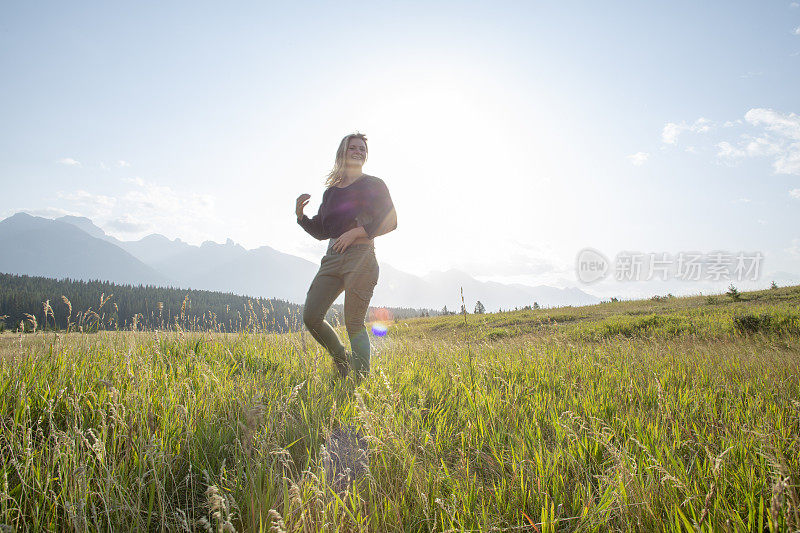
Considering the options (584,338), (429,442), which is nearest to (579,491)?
(429,442)

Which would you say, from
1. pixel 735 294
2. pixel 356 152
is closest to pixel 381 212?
pixel 356 152

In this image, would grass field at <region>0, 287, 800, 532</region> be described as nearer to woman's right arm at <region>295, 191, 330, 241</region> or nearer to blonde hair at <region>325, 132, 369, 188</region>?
woman's right arm at <region>295, 191, 330, 241</region>

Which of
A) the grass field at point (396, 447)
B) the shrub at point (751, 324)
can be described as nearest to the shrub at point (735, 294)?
the shrub at point (751, 324)

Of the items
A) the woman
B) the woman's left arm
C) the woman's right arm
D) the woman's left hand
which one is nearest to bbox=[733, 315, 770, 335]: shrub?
the woman's left arm

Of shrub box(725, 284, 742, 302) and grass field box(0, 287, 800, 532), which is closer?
grass field box(0, 287, 800, 532)

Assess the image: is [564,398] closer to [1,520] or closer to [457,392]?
[457,392]

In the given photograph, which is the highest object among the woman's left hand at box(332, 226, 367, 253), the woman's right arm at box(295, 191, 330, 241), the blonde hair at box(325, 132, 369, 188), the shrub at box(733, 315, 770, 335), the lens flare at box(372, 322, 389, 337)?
the blonde hair at box(325, 132, 369, 188)

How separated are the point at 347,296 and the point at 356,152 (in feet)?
5.97

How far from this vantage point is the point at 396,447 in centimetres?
208

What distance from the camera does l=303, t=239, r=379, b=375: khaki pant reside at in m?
4.07

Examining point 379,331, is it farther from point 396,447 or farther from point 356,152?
point 396,447

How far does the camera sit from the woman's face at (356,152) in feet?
14.8

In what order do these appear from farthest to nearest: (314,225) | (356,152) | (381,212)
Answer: (314,225), (356,152), (381,212)

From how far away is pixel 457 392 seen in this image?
3.40 meters
